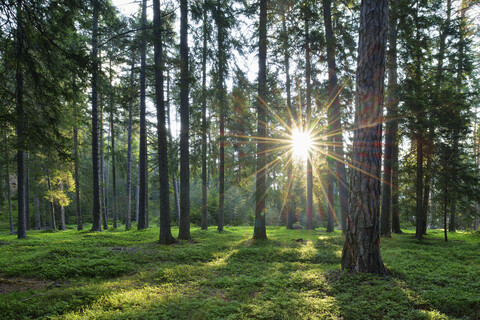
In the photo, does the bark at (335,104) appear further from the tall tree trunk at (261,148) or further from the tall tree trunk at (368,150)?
the tall tree trunk at (368,150)

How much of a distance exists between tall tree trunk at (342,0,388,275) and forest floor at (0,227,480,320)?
21.4 inches

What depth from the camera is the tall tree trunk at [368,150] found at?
17.8 feet

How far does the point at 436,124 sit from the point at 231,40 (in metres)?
10.1

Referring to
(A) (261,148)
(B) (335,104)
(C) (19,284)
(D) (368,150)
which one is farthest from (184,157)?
(D) (368,150)

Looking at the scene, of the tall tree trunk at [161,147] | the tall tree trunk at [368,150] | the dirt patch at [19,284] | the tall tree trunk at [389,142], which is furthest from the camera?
the tall tree trunk at [389,142]

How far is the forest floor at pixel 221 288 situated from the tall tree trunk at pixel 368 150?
54 centimetres

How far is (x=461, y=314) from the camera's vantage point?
151 inches

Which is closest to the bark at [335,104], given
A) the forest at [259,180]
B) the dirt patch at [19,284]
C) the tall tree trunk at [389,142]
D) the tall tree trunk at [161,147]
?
the forest at [259,180]

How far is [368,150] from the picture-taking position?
5543 millimetres

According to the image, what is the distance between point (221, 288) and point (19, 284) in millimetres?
4428

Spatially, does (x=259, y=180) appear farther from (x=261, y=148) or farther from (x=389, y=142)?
(x=389, y=142)

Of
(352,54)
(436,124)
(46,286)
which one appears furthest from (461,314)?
(352,54)

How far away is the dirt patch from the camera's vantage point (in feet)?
16.5

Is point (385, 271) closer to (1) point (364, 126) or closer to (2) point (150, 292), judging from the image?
(1) point (364, 126)
